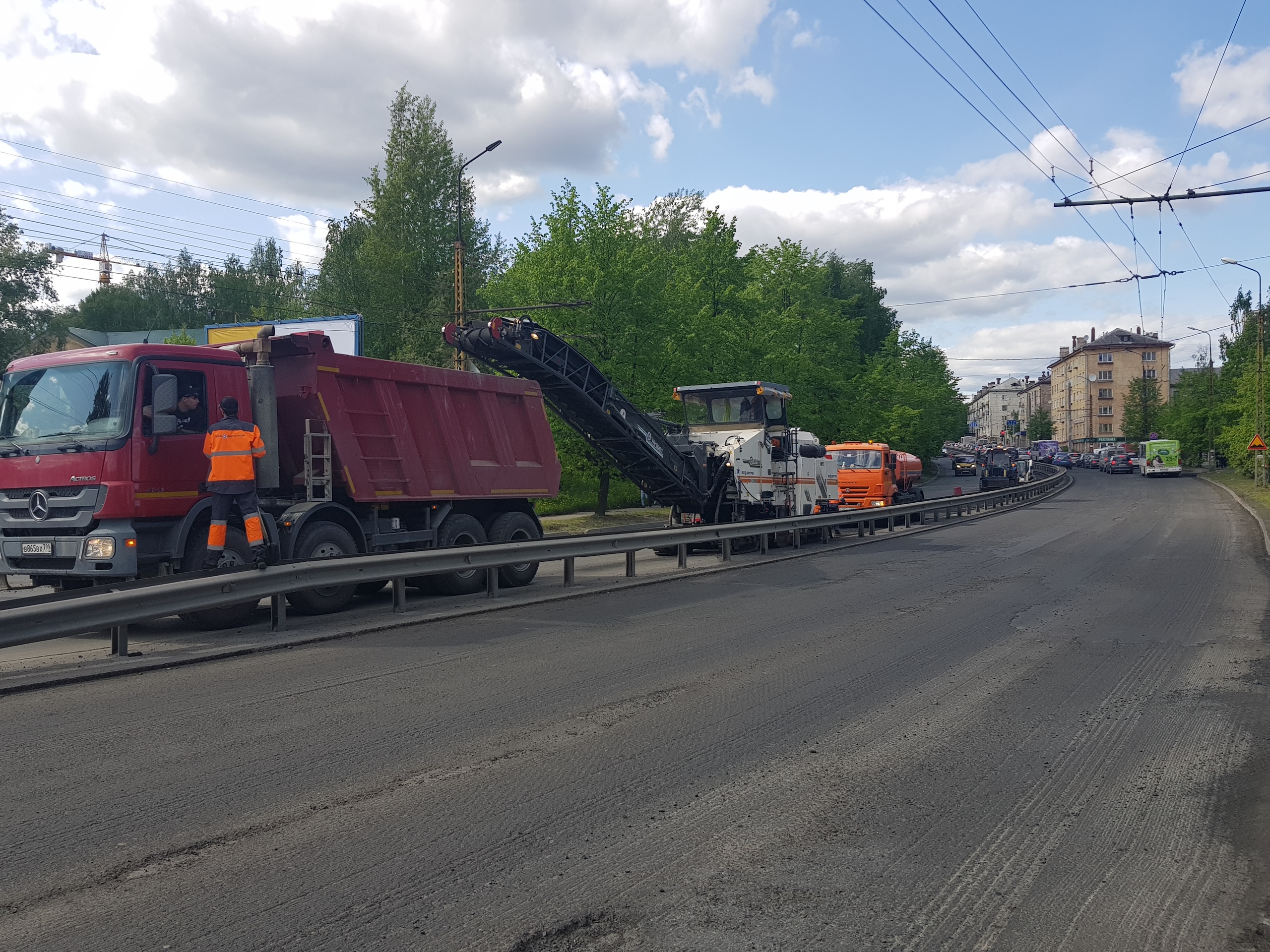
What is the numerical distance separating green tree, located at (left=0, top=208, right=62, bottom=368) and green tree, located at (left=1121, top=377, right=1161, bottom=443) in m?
89.3

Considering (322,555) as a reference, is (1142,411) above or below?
above

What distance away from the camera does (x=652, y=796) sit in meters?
4.64

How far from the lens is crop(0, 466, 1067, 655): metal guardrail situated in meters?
7.20

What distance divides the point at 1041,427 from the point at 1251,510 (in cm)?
12209

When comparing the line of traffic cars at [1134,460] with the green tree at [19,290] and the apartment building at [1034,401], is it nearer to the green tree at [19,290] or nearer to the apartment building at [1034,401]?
the apartment building at [1034,401]

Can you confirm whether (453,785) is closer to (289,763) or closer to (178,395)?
(289,763)

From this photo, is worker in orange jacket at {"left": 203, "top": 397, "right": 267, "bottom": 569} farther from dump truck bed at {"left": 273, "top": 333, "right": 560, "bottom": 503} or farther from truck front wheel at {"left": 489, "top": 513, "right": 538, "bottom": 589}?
truck front wheel at {"left": 489, "top": 513, "right": 538, "bottom": 589}

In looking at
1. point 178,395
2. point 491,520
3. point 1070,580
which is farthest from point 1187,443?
point 178,395

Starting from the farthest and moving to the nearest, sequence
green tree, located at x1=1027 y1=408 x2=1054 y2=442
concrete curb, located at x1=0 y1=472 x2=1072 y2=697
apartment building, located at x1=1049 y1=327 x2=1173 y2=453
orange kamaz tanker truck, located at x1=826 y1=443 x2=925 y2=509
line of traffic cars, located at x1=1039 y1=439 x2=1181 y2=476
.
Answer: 1. green tree, located at x1=1027 y1=408 x2=1054 y2=442
2. apartment building, located at x1=1049 y1=327 x2=1173 y2=453
3. line of traffic cars, located at x1=1039 y1=439 x2=1181 y2=476
4. orange kamaz tanker truck, located at x1=826 y1=443 x2=925 y2=509
5. concrete curb, located at x1=0 y1=472 x2=1072 y2=697

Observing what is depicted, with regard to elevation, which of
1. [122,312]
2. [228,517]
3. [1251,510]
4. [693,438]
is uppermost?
[122,312]

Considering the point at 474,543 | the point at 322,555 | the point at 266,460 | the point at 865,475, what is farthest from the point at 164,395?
the point at 865,475

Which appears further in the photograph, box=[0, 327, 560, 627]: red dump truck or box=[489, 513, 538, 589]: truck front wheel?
box=[489, 513, 538, 589]: truck front wheel

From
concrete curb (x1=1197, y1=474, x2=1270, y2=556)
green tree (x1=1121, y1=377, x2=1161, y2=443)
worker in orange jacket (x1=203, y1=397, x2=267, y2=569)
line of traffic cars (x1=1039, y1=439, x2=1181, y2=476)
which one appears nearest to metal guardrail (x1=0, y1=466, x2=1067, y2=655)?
worker in orange jacket (x1=203, y1=397, x2=267, y2=569)

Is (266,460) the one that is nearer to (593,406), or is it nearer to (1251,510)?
(593,406)
